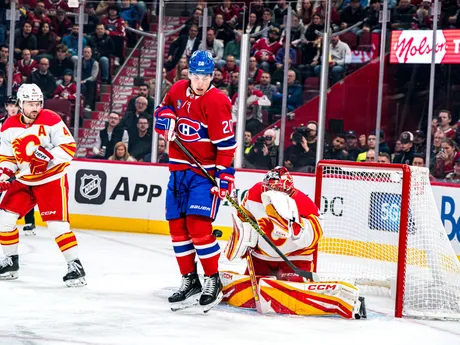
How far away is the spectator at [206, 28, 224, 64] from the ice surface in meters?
3.32

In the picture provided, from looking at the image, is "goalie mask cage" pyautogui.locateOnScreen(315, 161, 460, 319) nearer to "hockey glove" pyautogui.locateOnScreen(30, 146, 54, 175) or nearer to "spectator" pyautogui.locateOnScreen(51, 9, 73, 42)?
"hockey glove" pyautogui.locateOnScreen(30, 146, 54, 175)

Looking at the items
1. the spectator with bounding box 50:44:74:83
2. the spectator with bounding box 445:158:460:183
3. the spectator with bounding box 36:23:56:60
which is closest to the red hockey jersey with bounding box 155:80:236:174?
the spectator with bounding box 445:158:460:183

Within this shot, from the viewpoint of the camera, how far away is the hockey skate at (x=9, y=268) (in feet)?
17.9

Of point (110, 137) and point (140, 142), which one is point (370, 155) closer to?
point (140, 142)

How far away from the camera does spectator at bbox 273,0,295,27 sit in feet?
27.8

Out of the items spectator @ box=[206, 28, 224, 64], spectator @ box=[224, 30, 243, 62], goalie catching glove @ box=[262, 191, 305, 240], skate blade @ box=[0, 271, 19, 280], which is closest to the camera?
goalie catching glove @ box=[262, 191, 305, 240]

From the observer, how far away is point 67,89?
885cm

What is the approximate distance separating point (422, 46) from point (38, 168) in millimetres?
4106

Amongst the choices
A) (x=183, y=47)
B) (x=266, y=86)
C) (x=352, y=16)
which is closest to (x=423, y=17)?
→ (x=352, y=16)

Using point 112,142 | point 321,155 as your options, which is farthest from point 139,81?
point 321,155

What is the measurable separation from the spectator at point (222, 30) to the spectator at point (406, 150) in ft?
6.19

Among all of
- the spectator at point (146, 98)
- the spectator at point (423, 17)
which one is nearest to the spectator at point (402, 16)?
the spectator at point (423, 17)

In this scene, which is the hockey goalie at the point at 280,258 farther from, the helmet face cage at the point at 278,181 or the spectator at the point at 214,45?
the spectator at the point at 214,45

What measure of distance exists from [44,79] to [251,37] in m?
2.07
